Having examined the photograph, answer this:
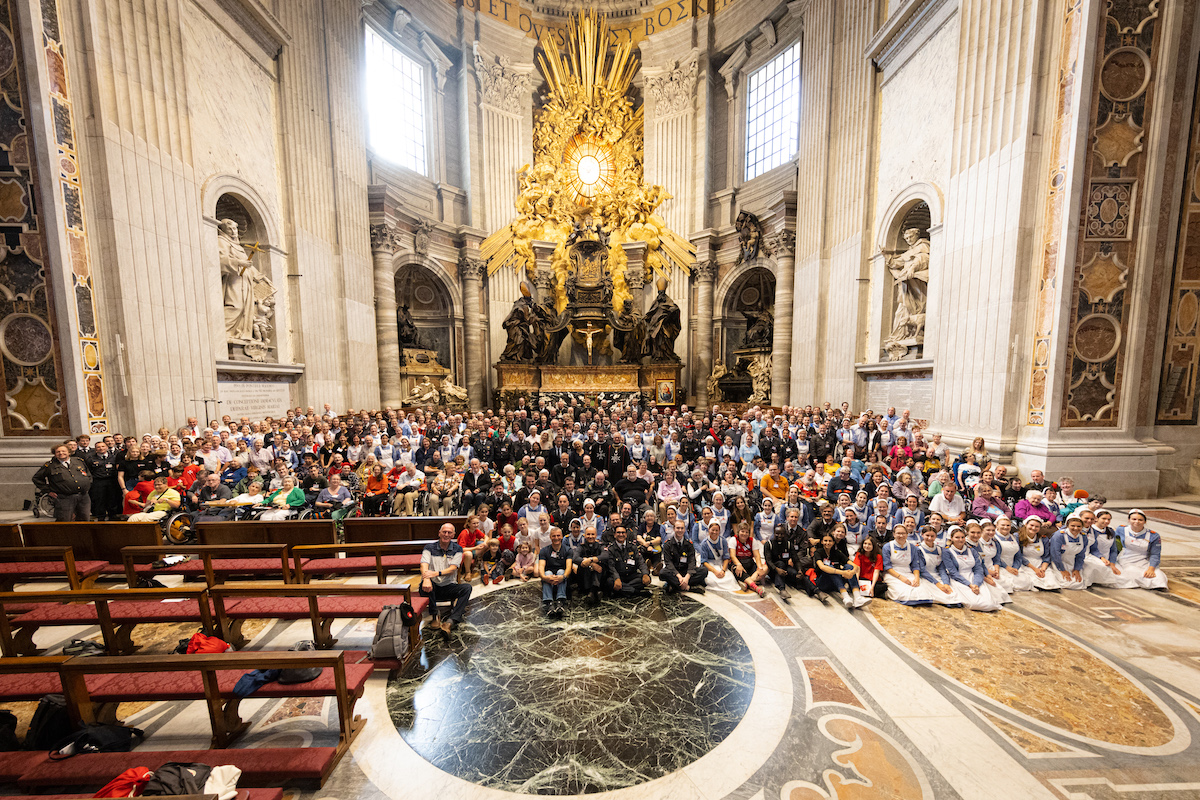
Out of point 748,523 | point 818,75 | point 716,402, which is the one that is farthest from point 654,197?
point 748,523

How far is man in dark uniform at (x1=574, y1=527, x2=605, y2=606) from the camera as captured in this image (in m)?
5.40

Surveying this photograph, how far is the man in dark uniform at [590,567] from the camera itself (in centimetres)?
540

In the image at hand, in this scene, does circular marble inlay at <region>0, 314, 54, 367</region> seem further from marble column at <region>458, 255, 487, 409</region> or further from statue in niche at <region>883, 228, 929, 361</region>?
statue in niche at <region>883, 228, 929, 361</region>

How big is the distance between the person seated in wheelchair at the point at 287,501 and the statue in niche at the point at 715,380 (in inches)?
618

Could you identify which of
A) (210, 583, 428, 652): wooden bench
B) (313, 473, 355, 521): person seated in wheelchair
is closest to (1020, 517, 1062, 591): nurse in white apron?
(210, 583, 428, 652): wooden bench

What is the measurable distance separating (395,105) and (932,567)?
21850 millimetres

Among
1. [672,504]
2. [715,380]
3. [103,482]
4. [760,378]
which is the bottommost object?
[672,504]

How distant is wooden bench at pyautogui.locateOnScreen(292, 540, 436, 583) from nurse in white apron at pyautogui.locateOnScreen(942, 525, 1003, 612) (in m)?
6.23

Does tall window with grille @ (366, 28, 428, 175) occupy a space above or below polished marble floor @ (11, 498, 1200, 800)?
above

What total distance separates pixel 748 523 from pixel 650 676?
8.74 ft

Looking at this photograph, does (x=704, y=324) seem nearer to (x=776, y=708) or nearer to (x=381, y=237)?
(x=381, y=237)

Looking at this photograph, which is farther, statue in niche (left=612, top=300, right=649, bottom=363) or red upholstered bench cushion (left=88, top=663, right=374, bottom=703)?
statue in niche (left=612, top=300, right=649, bottom=363)

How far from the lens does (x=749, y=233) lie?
1792 centimetres

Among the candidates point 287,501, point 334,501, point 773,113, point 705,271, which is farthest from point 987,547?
point 773,113
